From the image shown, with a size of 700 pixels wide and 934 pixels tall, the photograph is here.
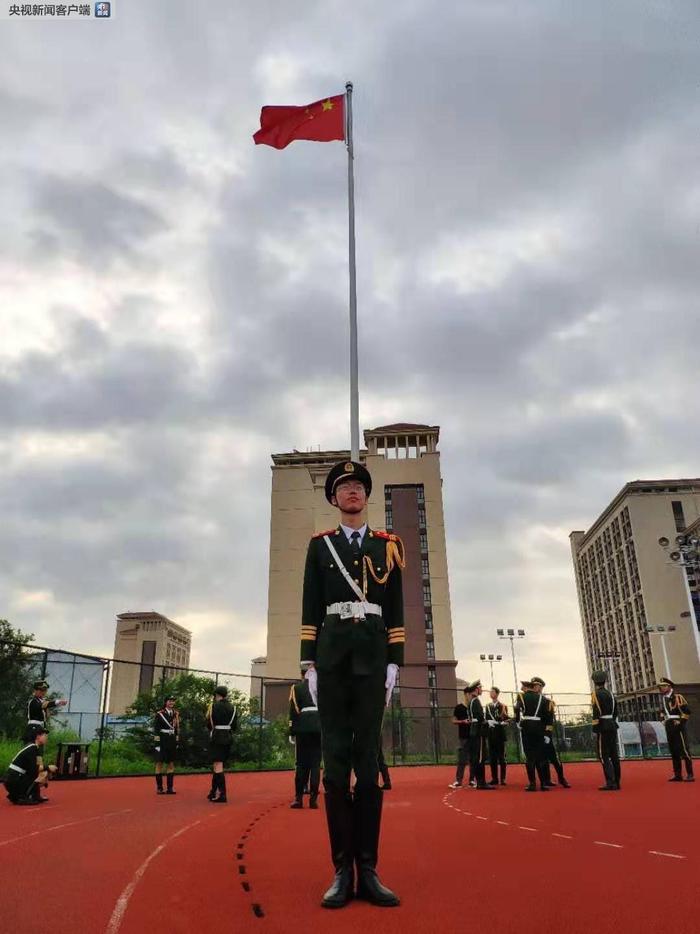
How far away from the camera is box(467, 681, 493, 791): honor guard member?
1290cm

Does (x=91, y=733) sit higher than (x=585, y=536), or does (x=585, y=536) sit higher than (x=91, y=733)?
(x=585, y=536)

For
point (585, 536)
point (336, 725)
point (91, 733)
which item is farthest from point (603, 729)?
point (585, 536)

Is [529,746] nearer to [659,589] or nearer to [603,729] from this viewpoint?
[603,729]

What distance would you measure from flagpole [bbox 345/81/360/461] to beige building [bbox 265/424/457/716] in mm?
60606

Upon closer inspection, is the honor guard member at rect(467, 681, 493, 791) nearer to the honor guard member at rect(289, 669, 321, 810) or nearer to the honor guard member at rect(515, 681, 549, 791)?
the honor guard member at rect(515, 681, 549, 791)

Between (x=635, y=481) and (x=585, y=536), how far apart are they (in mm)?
25957

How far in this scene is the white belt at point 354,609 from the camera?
400 cm

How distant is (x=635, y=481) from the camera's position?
84.7 metres

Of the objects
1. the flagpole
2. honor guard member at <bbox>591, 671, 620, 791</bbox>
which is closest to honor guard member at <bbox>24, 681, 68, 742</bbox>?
the flagpole

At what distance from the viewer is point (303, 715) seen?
10.3 meters


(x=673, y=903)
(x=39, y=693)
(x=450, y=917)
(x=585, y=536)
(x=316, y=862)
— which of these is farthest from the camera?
(x=585, y=536)

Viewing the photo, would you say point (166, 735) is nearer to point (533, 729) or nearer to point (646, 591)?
point (533, 729)

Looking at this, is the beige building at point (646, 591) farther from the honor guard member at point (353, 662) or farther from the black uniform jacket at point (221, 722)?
the honor guard member at point (353, 662)

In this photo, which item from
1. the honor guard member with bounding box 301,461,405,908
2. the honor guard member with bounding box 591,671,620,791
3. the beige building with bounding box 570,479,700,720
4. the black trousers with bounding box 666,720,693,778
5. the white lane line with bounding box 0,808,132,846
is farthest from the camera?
the beige building with bounding box 570,479,700,720
